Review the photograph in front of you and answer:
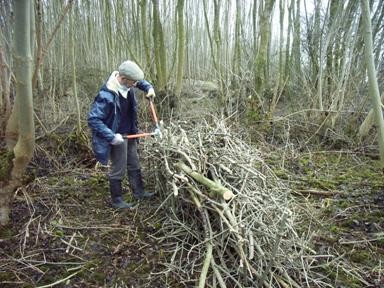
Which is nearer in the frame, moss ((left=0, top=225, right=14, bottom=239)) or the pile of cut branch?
the pile of cut branch

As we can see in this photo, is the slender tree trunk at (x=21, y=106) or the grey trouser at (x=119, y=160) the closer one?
the slender tree trunk at (x=21, y=106)

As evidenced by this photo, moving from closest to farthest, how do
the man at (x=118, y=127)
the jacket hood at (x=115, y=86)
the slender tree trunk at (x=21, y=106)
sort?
the slender tree trunk at (x=21, y=106)
the man at (x=118, y=127)
the jacket hood at (x=115, y=86)

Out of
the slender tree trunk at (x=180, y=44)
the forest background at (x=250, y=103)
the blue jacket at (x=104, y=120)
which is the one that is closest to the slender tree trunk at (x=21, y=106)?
the forest background at (x=250, y=103)

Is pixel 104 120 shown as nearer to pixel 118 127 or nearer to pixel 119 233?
pixel 118 127

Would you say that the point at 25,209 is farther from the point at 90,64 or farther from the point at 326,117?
the point at 90,64

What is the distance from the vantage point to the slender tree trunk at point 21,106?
275 centimetres

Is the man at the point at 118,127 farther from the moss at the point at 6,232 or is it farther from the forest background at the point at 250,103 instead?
the moss at the point at 6,232

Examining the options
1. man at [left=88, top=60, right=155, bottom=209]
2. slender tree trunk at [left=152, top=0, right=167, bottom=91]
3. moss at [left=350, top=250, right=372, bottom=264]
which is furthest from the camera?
slender tree trunk at [left=152, top=0, right=167, bottom=91]

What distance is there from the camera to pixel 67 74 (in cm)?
723

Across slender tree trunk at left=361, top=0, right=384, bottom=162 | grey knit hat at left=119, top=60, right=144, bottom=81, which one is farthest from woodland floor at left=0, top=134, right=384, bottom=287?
grey knit hat at left=119, top=60, right=144, bottom=81

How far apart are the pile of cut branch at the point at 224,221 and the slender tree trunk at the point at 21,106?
1.16 meters

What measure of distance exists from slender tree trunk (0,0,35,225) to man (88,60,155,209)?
61cm

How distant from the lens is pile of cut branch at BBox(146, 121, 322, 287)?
8.64 ft

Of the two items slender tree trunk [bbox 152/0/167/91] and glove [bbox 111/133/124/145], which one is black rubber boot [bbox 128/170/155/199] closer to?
glove [bbox 111/133/124/145]
